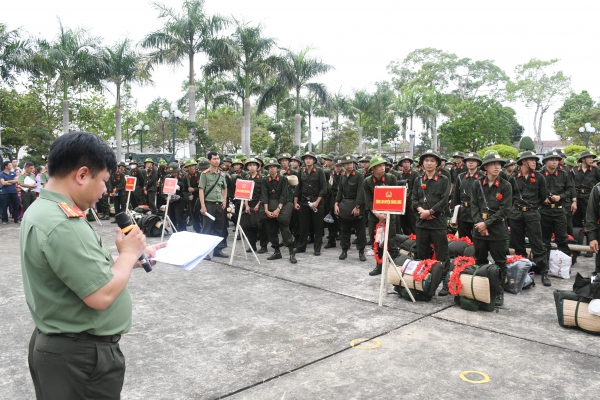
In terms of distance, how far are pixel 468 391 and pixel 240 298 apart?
323 cm

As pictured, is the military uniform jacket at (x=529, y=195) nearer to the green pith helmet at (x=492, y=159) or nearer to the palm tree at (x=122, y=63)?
the green pith helmet at (x=492, y=159)

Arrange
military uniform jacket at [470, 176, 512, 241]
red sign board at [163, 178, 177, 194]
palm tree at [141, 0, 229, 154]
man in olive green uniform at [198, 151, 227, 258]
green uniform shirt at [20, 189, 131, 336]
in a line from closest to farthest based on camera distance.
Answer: green uniform shirt at [20, 189, 131, 336], military uniform jacket at [470, 176, 512, 241], man in olive green uniform at [198, 151, 227, 258], red sign board at [163, 178, 177, 194], palm tree at [141, 0, 229, 154]

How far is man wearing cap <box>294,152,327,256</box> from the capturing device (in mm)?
9000

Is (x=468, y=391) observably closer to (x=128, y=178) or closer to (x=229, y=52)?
(x=128, y=178)

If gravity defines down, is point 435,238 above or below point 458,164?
below

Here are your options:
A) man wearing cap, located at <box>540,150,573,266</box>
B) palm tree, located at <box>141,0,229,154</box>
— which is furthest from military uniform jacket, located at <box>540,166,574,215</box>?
palm tree, located at <box>141,0,229,154</box>

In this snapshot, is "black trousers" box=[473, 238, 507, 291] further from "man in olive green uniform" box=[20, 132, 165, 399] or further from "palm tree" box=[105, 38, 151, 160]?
"palm tree" box=[105, 38, 151, 160]

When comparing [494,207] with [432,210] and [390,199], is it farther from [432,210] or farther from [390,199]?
[390,199]

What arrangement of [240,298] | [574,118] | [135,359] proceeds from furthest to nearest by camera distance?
[574,118], [240,298], [135,359]

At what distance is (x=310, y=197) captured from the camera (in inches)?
360

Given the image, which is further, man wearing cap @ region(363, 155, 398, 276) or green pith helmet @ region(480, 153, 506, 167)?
man wearing cap @ region(363, 155, 398, 276)

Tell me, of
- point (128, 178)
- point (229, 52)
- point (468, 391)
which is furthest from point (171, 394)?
point (229, 52)

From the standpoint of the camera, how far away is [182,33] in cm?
2414

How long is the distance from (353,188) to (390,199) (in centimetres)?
262
